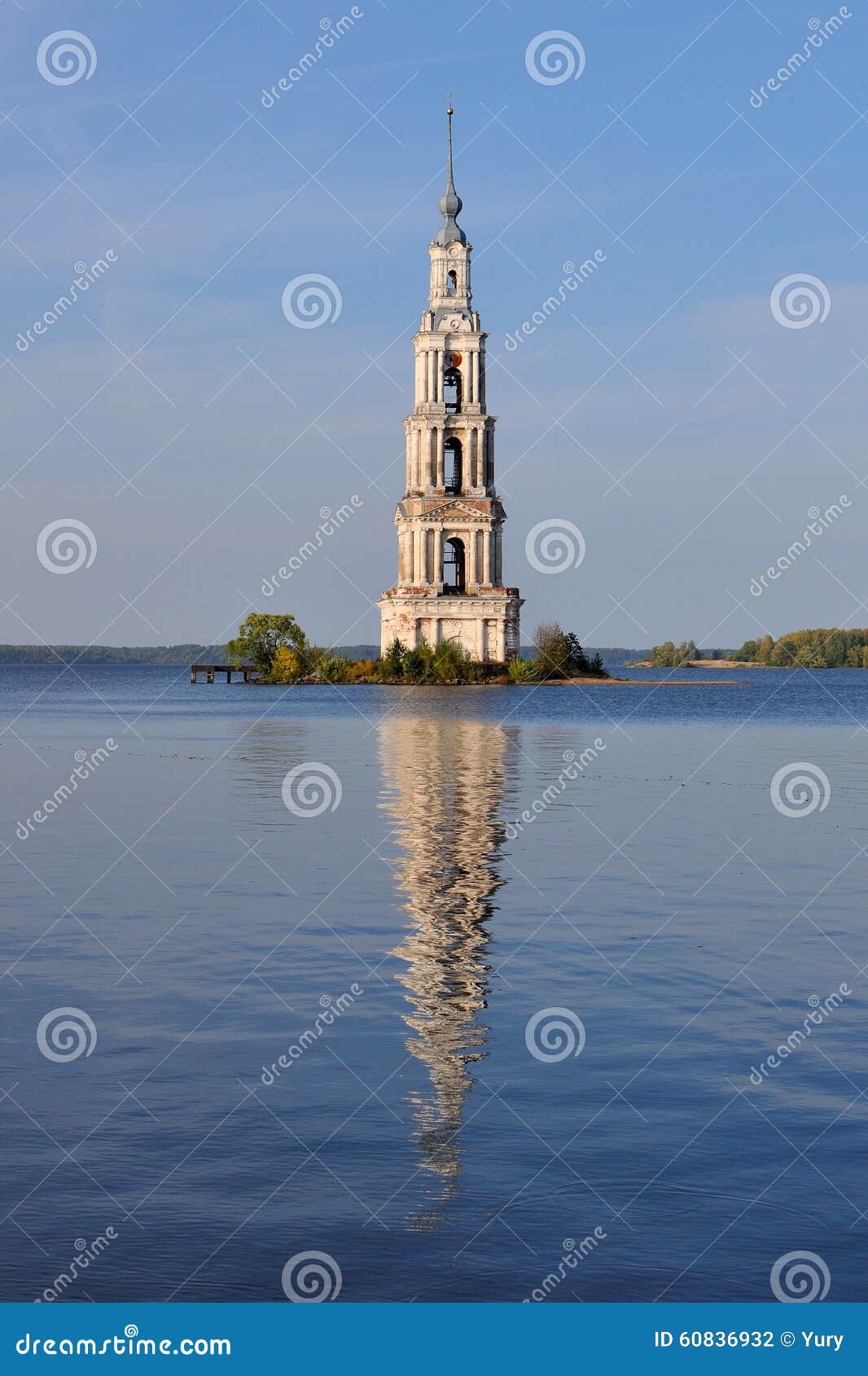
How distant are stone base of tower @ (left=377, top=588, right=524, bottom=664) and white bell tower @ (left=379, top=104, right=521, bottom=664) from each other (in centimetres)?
8

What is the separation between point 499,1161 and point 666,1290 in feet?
6.95

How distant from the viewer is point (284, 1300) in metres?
8.76

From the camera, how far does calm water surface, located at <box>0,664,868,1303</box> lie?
950 cm

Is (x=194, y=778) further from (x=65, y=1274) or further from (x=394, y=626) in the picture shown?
(x=394, y=626)

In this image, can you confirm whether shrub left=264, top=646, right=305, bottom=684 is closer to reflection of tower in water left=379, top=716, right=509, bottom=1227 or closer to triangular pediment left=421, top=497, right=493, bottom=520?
triangular pediment left=421, top=497, right=493, bottom=520

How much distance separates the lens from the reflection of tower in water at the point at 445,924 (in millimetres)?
11977

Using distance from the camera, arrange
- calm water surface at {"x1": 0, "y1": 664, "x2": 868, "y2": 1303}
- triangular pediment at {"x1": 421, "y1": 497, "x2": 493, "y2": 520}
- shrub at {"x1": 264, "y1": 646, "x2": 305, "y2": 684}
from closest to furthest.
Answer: calm water surface at {"x1": 0, "y1": 664, "x2": 868, "y2": 1303} < triangular pediment at {"x1": 421, "y1": 497, "x2": 493, "y2": 520} < shrub at {"x1": 264, "y1": 646, "x2": 305, "y2": 684}

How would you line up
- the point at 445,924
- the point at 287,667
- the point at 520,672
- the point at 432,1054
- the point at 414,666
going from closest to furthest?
the point at 432,1054 < the point at 445,924 < the point at 414,666 < the point at 520,672 < the point at 287,667

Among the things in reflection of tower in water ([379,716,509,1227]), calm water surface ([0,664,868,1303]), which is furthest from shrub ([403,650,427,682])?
calm water surface ([0,664,868,1303])

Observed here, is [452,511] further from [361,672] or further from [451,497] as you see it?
[361,672]

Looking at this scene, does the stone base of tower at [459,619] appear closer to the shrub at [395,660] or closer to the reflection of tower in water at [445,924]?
the shrub at [395,660]

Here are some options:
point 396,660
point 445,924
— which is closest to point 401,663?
point 396,660

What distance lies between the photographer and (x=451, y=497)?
6068 inches

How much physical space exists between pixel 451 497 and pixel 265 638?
38.7m
